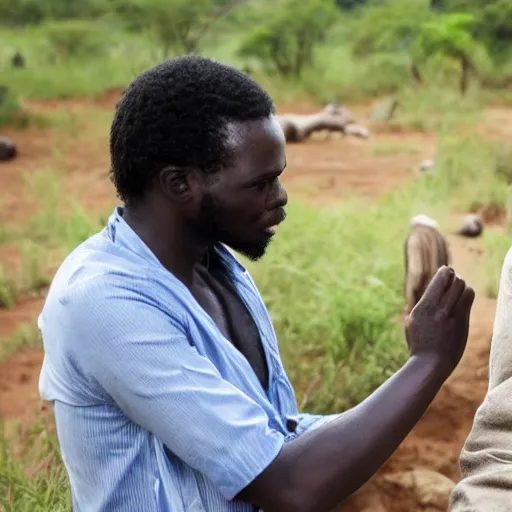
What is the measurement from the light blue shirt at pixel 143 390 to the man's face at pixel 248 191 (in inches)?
4.4

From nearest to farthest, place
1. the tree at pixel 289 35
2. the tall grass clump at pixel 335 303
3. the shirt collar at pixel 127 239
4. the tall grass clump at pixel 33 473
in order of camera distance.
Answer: the shirt collar at pixel 127 239 → the tall grass clump at pixel 33 473 → the tall grass clump at pixel 335 303 → the tree at pixel 289 35

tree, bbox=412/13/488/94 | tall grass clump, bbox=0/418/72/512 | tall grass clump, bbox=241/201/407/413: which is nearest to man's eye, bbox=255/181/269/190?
tall grass clump, bbox=0/418/72/512

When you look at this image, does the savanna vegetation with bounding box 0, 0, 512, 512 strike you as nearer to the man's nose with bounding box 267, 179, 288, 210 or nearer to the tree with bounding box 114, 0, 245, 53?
the tree with bounding box 114, 0, 245, 53

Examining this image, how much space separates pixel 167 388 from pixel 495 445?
0.60 m

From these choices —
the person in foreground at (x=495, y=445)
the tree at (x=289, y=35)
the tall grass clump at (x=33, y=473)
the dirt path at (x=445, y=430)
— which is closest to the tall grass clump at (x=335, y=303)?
the dirt path at (x=445, y=430)

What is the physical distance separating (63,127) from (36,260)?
3.38 metres

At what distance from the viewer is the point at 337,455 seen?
145 cm

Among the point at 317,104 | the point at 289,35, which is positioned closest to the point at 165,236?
the point at 317,104

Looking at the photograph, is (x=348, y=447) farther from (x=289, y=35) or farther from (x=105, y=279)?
(x=289, y=35)

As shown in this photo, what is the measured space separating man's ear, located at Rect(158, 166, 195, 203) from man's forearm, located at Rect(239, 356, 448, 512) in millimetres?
395

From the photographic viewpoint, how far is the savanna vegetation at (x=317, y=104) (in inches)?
150

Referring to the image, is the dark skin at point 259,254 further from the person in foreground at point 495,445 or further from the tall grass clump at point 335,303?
the tall grass clump at point 335,303

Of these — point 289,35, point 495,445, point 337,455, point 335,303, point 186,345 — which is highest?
point 186,345

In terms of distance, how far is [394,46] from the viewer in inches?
400
